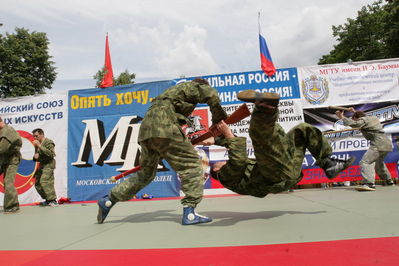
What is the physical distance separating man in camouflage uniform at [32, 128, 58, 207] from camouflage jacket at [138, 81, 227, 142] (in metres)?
4.39

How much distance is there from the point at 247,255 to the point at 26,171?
7.62m

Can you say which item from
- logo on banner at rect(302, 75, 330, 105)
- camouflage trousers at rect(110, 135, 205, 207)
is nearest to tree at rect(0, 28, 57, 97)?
logo on banner at rect(302, 75, 330, 105)

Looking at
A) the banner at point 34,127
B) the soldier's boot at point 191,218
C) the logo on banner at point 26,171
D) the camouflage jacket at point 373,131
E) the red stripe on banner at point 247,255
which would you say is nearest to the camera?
the red stripe on banner at point 247,255

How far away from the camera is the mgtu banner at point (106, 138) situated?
693cm

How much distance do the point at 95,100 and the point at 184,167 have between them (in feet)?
17.3

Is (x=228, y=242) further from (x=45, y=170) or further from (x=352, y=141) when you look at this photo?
(x=45, y=170)

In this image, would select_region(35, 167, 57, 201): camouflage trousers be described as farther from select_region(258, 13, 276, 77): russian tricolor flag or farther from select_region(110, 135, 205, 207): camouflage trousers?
select_region(258, 13, 276, 77): russian tricolor flag

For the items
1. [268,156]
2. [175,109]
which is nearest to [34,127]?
[175,109]

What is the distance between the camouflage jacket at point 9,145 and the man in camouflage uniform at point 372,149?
617 centimetres

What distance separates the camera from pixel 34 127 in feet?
25.1

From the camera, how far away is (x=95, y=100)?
7375 millimetres

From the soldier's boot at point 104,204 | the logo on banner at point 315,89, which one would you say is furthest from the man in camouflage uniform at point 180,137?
the logo on banner at point 315,89

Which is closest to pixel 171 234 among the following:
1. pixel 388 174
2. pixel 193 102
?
pixel 193 102

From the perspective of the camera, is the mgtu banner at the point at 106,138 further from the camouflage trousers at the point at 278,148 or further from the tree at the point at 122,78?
the tree at the point at 122,78
